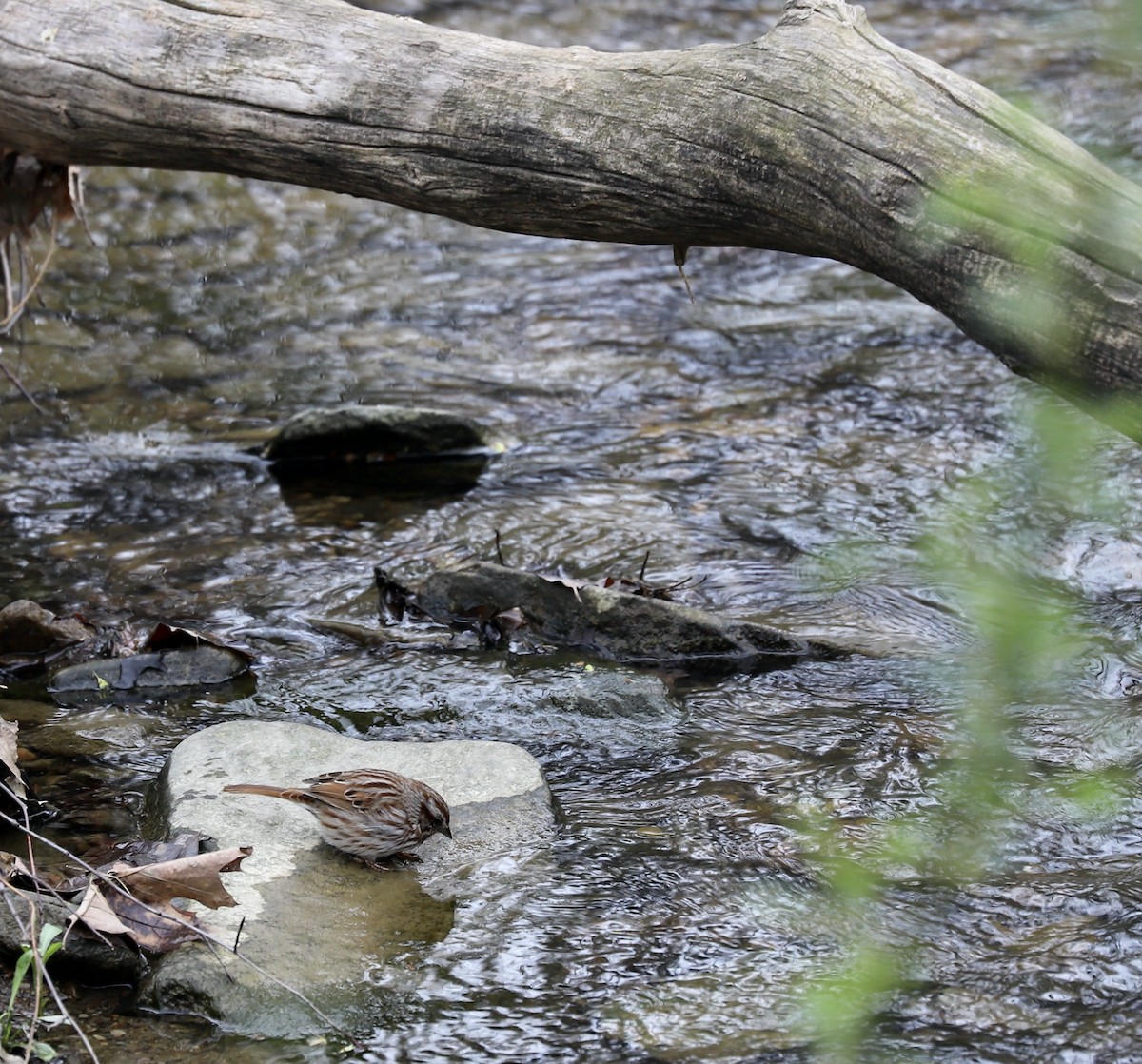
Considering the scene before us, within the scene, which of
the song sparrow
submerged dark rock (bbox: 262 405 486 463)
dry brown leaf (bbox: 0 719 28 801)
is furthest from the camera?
submerged dark rock (bbox: 262 405 486 463)

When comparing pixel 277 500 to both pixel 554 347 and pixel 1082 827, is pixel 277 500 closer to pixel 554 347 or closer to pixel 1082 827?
pixel 554 347

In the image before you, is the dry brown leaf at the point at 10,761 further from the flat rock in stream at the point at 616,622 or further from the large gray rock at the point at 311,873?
the flat rock in stream at the point at 616,622

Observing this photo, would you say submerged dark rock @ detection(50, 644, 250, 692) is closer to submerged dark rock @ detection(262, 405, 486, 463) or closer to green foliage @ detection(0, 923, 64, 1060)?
green foliage @ detection(0, 923, 64, 1060)

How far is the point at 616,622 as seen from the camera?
18.0 feet

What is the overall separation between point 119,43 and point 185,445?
2753 mm

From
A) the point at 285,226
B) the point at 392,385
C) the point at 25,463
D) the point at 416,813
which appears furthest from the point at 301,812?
the point at 285,226

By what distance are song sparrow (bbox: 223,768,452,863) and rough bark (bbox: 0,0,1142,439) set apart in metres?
1.79

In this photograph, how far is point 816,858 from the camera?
13.1 ft

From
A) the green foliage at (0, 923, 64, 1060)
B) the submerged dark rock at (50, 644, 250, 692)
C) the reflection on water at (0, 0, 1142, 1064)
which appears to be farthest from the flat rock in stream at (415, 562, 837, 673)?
the green foliage at (0, 923, 64, 1060)

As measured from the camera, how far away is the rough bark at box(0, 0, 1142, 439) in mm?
3209

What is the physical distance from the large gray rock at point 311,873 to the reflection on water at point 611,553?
0.10 metres

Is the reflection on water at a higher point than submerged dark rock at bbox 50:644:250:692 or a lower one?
higher

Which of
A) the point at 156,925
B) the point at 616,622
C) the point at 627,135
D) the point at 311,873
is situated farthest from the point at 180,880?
the point at 627,135

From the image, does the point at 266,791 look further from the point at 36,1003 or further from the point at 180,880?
the point at 36,1003
